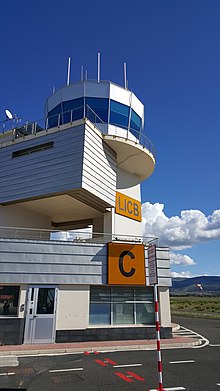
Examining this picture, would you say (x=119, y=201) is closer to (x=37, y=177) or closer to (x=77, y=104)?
(x=37, y=177)

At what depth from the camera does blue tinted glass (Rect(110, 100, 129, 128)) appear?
19484mm

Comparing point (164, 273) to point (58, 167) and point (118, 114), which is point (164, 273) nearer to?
point (58, 167)

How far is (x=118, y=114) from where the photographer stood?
19.8m

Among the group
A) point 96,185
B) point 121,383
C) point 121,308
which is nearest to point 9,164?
point 96,185

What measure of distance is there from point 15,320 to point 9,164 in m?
9.49

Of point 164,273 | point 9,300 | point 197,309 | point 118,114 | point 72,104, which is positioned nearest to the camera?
point 9,300

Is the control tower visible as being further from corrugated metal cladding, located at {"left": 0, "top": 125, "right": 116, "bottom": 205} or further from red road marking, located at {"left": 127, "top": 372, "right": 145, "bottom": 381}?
red road marking, located at {"left": 127, "top": 372, "right": 145, "bottom": 381}

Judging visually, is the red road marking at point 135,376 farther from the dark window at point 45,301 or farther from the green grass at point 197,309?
the green grass at point 197,309

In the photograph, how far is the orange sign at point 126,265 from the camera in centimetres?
1459

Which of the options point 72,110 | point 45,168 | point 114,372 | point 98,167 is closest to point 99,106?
point 72,110

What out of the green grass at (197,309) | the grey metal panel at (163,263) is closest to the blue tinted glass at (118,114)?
the grey metal panel at (163,263)

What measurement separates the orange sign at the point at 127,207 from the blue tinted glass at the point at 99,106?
520 centimetres

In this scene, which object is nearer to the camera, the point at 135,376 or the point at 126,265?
the point at 135,376

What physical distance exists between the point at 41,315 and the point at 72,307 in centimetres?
146
